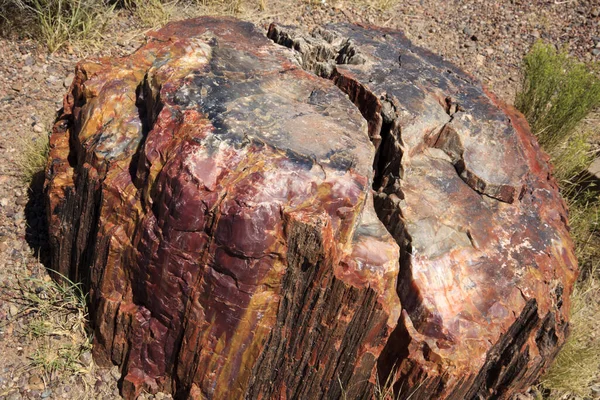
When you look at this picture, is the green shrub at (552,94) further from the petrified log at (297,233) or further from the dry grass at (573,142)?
the petrified log at (297,233)

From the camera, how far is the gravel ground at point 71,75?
8.55ft

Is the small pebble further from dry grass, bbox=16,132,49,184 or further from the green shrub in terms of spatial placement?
the green shrub

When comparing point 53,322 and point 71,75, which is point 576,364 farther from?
point 71,75

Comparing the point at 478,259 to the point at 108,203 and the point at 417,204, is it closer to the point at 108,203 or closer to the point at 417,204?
the point at 417,204

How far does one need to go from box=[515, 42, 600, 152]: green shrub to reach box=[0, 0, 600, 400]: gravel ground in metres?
0.86

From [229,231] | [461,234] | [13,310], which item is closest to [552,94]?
[461,234]

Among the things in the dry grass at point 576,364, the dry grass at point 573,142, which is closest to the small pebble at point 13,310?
the dry grass at point 576,364

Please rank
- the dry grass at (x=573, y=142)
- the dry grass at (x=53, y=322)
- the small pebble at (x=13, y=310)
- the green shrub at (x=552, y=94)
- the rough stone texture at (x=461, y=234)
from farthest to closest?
the green shrub at (x=552, y=94) < the dry grass at (x=573, y=142) < the small pebble at (x=13, y=310) < the dry grass at (x=53, y=322) < the rough stone texture at (x=461, y=234)

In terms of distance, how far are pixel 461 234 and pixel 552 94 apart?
2260 mm

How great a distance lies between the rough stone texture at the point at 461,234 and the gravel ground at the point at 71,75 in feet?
4.00

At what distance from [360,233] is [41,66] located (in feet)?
10.2

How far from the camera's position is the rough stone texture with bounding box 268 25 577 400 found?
224cm

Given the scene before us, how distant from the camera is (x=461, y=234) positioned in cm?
237

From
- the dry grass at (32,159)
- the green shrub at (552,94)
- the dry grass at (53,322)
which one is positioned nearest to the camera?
the dry grass at (53,322)
